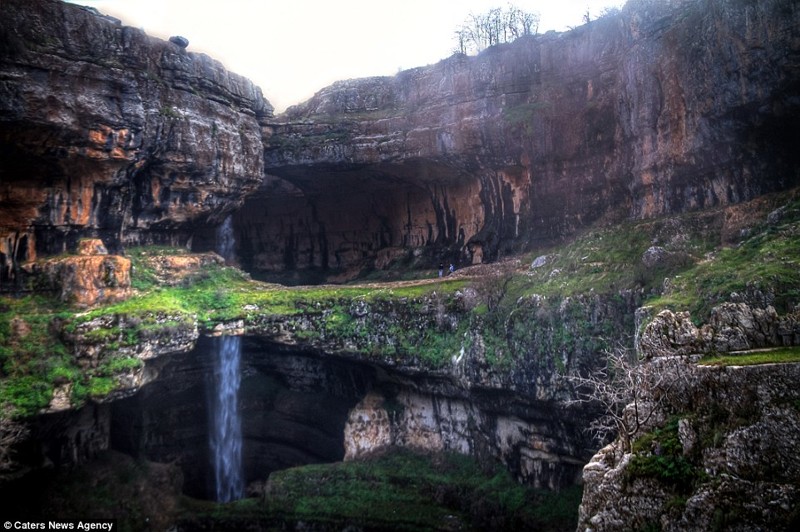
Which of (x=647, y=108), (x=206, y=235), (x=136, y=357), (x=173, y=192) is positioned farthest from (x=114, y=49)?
(x=647, y=108)

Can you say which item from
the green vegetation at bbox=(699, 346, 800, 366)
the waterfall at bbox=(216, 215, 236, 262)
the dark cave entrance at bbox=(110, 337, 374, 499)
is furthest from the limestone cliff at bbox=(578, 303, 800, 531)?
the waterfall at bbox=(216, 215, 236, 262)

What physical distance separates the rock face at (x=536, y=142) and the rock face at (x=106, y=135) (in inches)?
167

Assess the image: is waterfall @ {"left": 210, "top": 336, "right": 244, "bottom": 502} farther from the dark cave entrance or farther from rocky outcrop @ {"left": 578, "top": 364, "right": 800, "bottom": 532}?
rocky outcrop @ {"left": 578, "top": 364, "right": 800, "bottom": 532}

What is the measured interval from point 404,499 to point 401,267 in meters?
14.3

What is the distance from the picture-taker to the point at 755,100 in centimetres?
1723

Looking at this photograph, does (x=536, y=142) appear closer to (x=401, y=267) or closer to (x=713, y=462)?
(x=401, y=267)

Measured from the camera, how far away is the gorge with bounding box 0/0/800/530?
55.9 ft

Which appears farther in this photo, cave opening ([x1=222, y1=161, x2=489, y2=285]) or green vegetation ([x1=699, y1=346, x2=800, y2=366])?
cave opening ([x1=222, y1=161, x2=489, y2=285])

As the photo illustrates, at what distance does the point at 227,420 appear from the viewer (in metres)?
25.5

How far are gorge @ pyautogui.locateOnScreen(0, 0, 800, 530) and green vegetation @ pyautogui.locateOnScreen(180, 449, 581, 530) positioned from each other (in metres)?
0.14

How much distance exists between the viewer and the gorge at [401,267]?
671 inches

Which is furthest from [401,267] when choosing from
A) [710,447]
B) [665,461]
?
[710,447]

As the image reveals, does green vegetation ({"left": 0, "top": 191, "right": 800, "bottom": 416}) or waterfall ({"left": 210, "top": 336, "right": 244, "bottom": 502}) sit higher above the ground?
green vegetation ({"left": 0, "top": 191, "right": 800, "bottom": 416})

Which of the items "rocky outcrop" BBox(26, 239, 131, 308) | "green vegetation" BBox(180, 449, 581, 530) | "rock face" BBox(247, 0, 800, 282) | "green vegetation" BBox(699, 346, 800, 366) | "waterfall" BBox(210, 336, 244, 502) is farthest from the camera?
"waterfall" BBox(210, 336, 244, 502)
